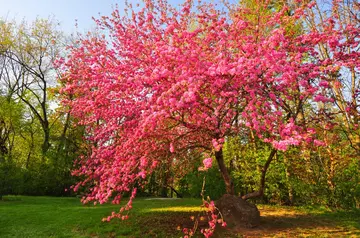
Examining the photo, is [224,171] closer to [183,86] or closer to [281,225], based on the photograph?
[281,225]

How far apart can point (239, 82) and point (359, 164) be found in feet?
20.7

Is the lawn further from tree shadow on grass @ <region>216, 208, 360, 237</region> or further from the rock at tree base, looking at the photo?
the rock at tree base

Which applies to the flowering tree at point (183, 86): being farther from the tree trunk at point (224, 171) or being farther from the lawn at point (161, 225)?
the lawn at point (161, 225)

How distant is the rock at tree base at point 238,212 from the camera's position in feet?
26.5

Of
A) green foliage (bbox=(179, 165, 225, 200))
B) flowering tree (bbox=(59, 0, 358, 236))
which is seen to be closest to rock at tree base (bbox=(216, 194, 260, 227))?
flowering tree (bbox=(59, 0, 358, 236))

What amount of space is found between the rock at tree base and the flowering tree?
1018 mm

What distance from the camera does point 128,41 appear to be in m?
7.09

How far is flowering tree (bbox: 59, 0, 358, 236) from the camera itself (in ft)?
17.1

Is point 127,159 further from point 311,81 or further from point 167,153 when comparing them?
point 311,81

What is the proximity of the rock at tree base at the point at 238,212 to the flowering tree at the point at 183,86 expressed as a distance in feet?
3.34

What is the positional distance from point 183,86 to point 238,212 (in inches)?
191

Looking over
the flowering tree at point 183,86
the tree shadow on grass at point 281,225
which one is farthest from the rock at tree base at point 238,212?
the flowering tree at point 183,86

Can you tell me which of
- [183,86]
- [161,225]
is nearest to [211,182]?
[161,225]

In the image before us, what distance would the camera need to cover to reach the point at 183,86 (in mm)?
5242
